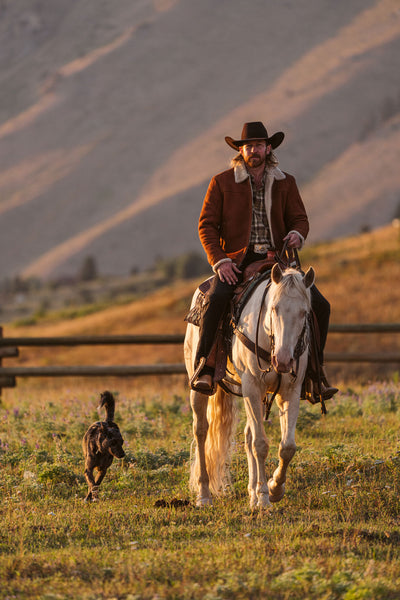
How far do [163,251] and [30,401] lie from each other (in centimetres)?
18741

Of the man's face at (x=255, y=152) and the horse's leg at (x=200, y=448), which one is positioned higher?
→ the man's face at (x=255, y=152)

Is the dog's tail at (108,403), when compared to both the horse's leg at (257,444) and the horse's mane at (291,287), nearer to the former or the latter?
the horse's leg at (257,444)

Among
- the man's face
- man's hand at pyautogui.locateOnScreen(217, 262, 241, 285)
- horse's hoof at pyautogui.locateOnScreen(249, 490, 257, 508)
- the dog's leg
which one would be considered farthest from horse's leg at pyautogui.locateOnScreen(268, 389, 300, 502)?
the man's face

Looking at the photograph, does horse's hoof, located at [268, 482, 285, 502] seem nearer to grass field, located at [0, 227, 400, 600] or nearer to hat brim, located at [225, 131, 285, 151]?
grass field, located at [0, 227, 400, 600]

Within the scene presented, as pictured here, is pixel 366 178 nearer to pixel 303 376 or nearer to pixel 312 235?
pixel 312 235

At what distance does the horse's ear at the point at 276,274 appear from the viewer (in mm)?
6109

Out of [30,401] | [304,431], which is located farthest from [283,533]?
[30,401]

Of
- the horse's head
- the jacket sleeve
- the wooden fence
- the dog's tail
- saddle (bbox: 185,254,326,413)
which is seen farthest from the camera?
the wooden fence

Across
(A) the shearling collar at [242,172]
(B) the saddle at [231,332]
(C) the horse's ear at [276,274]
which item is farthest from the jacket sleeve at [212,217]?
(C) the horse's ear at [276,274]

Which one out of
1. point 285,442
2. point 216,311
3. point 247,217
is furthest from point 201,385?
point 247,217

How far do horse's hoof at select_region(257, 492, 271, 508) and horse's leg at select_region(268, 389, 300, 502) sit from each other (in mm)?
47

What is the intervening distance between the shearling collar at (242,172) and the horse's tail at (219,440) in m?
2.05

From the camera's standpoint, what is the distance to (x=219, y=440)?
7336 millimetres

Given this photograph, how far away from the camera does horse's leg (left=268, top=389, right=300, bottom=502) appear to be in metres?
6.23
